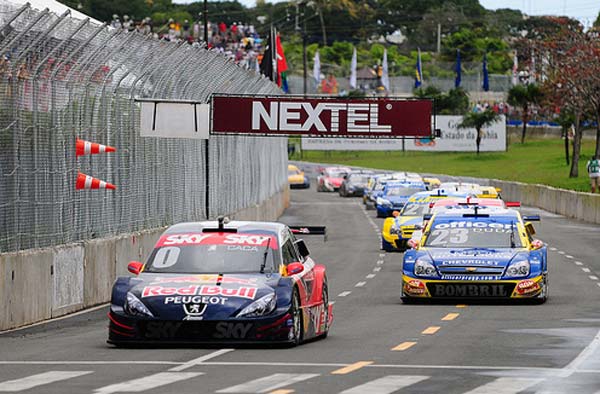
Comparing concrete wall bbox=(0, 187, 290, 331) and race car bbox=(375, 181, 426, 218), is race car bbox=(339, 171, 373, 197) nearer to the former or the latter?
race car bbox=(375, 181, 426, 218)

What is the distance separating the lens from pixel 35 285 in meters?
19.1

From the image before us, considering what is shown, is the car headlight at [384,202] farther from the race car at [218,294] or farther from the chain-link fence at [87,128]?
the race car at [218,294]

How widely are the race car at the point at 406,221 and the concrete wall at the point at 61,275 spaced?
1063cm

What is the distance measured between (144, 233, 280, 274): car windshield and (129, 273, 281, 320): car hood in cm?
51

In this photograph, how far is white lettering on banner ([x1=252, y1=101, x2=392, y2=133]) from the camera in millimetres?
29688

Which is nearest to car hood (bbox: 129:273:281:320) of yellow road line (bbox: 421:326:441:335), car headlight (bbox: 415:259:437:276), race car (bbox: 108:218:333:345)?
race car (bbox: 108:218:333:345)

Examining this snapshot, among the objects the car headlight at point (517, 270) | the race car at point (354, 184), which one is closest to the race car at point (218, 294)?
the car headlight at point (517, 270)

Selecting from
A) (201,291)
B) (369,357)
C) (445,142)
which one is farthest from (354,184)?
(369,357)

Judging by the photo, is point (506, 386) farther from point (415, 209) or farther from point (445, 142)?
point (445, 142)

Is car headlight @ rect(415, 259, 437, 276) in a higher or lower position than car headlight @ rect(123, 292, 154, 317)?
lower

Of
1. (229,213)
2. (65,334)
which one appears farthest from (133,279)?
(229,213)

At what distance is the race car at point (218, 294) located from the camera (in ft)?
47.9

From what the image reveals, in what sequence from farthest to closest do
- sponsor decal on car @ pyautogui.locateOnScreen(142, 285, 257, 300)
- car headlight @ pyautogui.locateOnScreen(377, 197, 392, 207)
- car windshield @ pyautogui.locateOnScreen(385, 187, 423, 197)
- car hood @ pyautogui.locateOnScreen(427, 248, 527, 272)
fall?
car headlight @ pyautogui.locateOnScreen(377, 197, 392, 207)
car windshield @ pyautogui.locateOnScreen(385, 187, 423, 197)
car hood @ pyautogui.locateOnScreen(427, 248, 527, 272)
sponsor decal on car @ pyautogui.locateOnScreen(142, 285, 257, 300)

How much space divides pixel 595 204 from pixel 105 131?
30304 millimetres
